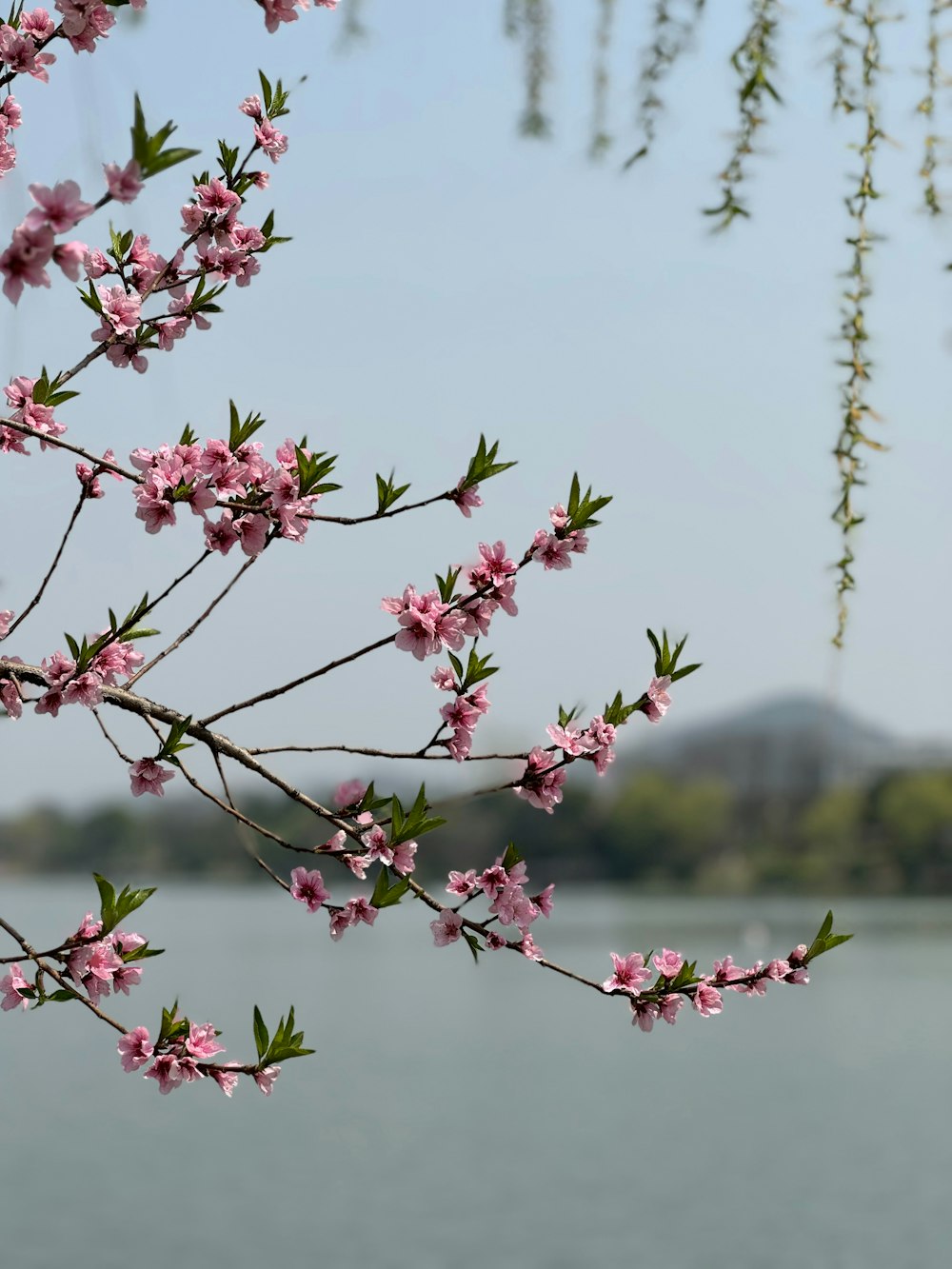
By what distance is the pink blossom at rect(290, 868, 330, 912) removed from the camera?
1.94 m

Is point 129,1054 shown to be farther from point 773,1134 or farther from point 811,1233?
point 773,1134

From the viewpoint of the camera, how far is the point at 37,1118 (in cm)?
2553

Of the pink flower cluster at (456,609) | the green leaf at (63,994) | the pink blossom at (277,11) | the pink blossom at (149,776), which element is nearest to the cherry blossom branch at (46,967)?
the green leaf at (63,994)

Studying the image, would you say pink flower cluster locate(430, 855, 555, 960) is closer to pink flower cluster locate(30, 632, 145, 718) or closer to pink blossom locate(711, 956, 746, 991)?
pink blossom locate(711, 956, 746, 991)

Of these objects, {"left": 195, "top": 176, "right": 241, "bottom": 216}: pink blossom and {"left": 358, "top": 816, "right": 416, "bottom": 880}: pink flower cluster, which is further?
{"left": 195, "top": 176, "right": 241, "bottom": 216}: pink blossom

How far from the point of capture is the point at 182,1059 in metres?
1.84

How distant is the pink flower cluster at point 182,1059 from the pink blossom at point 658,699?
2.12 ft

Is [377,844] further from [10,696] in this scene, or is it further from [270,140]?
[270,140]

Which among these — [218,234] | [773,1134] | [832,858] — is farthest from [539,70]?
[832,858]

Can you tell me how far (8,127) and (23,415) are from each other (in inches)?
15.9

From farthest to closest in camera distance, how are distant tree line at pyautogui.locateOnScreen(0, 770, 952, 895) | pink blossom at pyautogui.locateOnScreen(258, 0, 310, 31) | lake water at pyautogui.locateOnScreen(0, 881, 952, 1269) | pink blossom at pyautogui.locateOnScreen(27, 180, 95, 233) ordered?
distant tree line at pyautogui.locateOnScreen(0, 770, 952, 895), lake water at pyautogui.locateOnScreen(0, 881, 952, 1269), pink blossom at pyautogui.locateOnScreen(258, 0, 310, 31), pink blossom at pyautogui.locateOnScreen(27, 180, 95, 233)

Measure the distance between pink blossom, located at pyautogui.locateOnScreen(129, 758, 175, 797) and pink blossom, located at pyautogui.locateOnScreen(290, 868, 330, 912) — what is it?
0.71 feet

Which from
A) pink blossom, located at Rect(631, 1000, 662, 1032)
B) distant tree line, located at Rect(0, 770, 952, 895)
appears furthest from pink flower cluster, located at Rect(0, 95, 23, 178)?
distant tree line, located at Rect(0, 770, 952, 895)

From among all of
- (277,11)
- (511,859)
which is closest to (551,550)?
(511,859)
